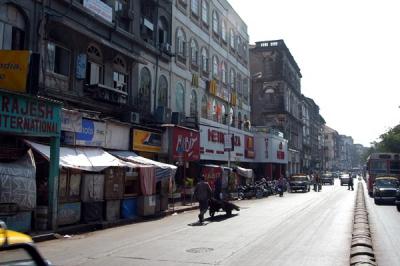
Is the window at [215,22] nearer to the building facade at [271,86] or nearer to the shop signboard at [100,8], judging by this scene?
the shop signboard at [100,8]

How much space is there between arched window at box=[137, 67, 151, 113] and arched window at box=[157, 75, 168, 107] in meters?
1.51

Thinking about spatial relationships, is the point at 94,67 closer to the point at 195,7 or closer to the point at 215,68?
the point at 195,7

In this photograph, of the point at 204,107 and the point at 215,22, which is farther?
the point at 215,22

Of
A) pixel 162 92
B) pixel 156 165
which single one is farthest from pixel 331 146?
pixel 156 165

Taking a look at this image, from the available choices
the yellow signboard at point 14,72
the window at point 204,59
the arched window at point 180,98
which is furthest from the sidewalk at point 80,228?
the window at point 204,59

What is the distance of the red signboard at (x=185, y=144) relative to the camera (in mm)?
28531

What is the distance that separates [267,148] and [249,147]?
4487 millimetres

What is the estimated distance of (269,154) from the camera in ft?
177

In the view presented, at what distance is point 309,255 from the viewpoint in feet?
36.2

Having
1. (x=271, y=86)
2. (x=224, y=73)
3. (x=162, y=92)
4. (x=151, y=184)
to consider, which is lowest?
(x=151, y=184)

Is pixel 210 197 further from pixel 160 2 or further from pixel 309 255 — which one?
pixel 160 2

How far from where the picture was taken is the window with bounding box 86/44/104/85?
22375 millimetres

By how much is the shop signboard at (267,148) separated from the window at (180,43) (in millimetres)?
20055

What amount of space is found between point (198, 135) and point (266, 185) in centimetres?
1252
